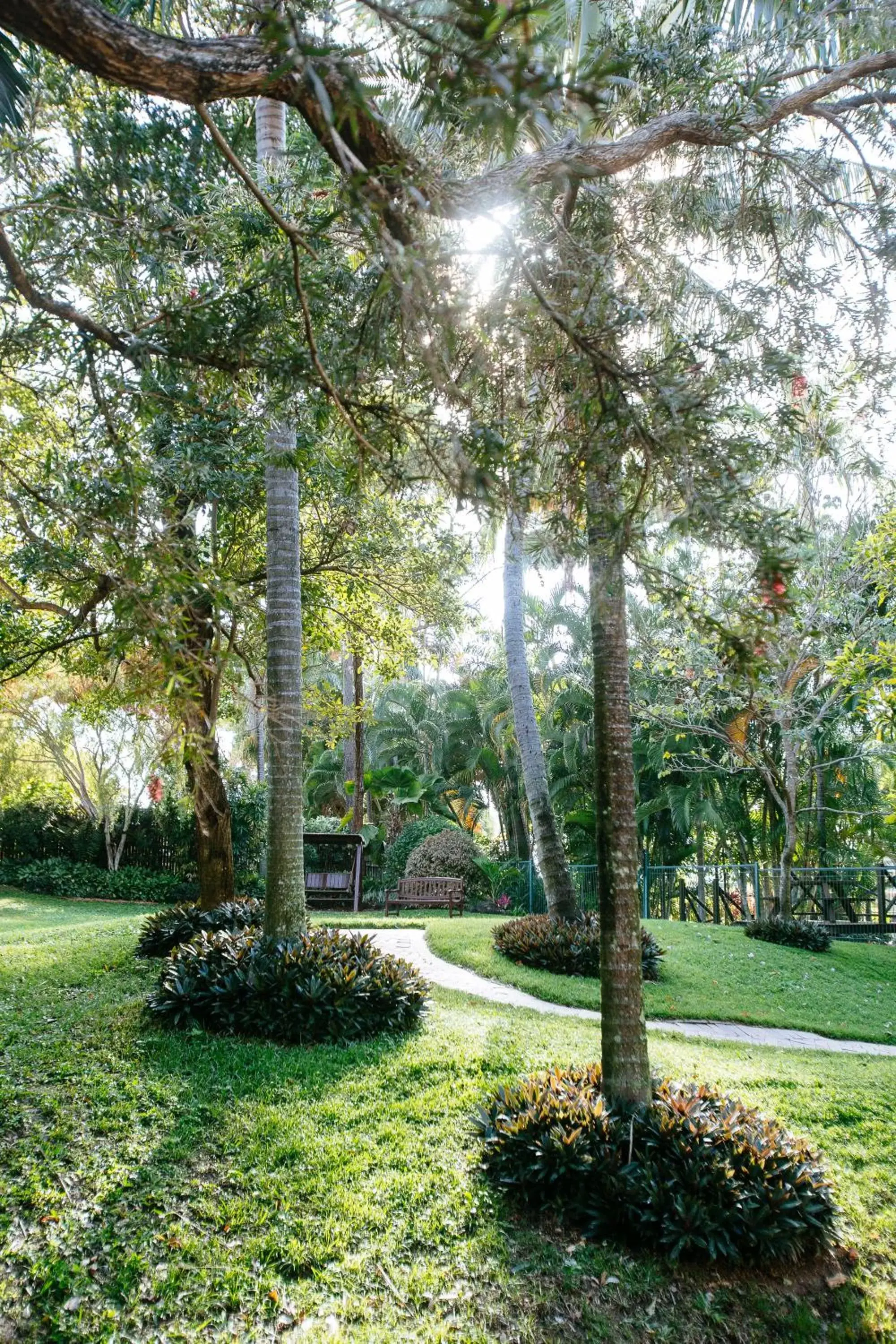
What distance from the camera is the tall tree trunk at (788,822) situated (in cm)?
1494

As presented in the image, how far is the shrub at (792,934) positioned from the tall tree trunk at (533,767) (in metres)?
4.53

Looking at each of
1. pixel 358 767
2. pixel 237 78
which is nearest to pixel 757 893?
pixel 358 767

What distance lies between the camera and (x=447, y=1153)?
5.18 meters

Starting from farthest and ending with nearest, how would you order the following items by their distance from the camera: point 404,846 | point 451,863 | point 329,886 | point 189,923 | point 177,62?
1. point 404,846
2. point 451,863
3. point 329,886
4. point 189,923
5. point 177,62

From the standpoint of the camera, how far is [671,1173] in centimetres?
447

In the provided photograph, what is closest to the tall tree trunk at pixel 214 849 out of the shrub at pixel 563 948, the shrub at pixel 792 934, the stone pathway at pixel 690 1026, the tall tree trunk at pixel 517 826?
the stone pathway at pixel 690 1026

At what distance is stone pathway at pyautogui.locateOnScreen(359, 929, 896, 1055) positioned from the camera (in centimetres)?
902

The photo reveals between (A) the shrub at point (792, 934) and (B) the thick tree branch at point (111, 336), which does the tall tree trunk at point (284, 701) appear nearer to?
(B) the thick tree branch at point (111, 336)

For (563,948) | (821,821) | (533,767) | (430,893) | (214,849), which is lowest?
(563,948)

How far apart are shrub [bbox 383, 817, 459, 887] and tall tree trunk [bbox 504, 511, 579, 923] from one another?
8.78 m

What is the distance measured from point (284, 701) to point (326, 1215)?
4476 millimetres

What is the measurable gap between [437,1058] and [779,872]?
471 inches

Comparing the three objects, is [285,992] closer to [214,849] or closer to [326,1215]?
[326,1215]

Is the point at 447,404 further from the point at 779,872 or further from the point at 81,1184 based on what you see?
the point at 779,872
